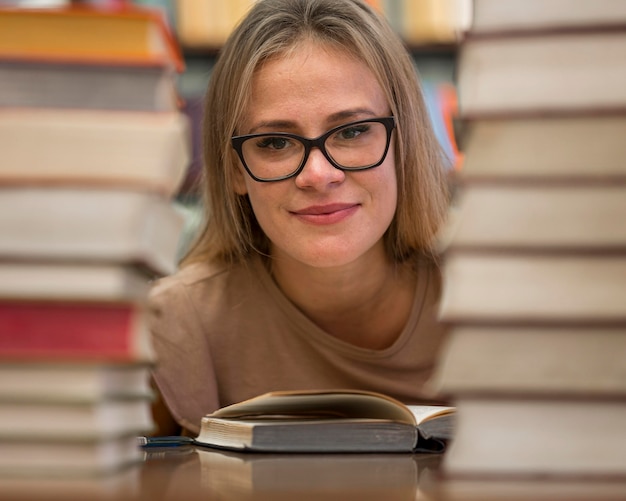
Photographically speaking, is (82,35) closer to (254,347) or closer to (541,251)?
(541,251)

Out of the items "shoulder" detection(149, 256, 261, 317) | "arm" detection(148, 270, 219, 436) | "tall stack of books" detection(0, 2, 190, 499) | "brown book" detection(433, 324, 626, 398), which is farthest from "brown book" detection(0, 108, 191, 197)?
"shoulder" detection(149, 256, 261, 317)

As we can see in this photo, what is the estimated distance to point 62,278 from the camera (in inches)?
23.7

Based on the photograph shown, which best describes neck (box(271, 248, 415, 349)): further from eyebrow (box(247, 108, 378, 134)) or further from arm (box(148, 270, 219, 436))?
eyebrow (box(247, 108, 378, 134))

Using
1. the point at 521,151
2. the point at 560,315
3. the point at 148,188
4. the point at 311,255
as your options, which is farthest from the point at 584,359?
the point at 311,255

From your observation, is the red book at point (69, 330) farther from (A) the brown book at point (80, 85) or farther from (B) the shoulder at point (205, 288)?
(B) the shoulder at point (205, 288)

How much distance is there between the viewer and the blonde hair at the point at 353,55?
1301mm

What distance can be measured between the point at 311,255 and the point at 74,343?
2.32 feet

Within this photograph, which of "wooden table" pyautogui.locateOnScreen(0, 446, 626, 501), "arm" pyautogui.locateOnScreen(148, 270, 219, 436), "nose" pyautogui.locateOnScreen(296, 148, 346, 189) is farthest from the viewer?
"arm" pyautogui.locateOnScreen(148, 270, 219, 436)

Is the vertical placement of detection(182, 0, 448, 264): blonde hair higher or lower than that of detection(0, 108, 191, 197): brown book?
higher

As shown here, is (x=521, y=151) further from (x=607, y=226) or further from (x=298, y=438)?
(x=298, y=438)

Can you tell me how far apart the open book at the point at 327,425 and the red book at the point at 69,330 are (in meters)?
0.27

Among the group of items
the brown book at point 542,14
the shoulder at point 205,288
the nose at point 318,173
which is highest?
the nose at point 318,173

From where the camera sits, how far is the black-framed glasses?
1202mm

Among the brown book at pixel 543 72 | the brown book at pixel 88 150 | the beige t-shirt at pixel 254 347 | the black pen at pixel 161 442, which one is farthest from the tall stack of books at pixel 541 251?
the beige t-shirt at pixel 254 347
